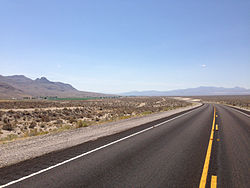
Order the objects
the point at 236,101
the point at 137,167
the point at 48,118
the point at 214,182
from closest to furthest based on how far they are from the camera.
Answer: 1. the point at 214,182
2. the point at 137,167
3. the point at 48,118
4. the point at 236,101

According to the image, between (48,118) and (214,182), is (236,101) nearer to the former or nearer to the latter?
(48,118)

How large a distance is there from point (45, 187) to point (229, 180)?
4334 millimetres

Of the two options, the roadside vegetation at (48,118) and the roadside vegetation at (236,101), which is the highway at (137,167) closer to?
the roadside vegetation at (48,118)

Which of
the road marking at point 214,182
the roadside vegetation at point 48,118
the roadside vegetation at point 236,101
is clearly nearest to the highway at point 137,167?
the road marking at point 214,182

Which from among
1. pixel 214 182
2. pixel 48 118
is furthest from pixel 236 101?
pixel 214 182

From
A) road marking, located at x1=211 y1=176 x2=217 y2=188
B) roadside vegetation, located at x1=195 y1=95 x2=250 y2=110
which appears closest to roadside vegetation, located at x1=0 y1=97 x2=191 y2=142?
road marking, located at x1=211 y1=176 x2=217 y2=188

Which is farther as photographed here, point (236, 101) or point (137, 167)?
point (236, 101)

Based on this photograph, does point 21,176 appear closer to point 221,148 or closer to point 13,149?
point 13,149

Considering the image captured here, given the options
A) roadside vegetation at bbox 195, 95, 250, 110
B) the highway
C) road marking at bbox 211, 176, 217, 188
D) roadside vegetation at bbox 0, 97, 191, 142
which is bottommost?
roadside vegetation at bbox 0, 97, 191, 142

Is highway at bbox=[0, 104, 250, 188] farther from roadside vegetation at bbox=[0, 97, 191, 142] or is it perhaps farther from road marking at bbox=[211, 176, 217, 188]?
roadside vegetation at bbox=[0, 97, 191, 142]

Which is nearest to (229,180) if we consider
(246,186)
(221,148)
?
(246,186)

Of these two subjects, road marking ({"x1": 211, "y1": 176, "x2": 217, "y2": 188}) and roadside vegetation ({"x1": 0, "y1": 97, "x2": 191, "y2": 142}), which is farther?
roadside vegetation ({"x1": 0, "y1": 97, "x2": 191, "y2": 142})

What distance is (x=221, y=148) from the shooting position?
289 inches

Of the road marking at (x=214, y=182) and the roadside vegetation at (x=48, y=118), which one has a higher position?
the road marking at (x=214, y=182)
